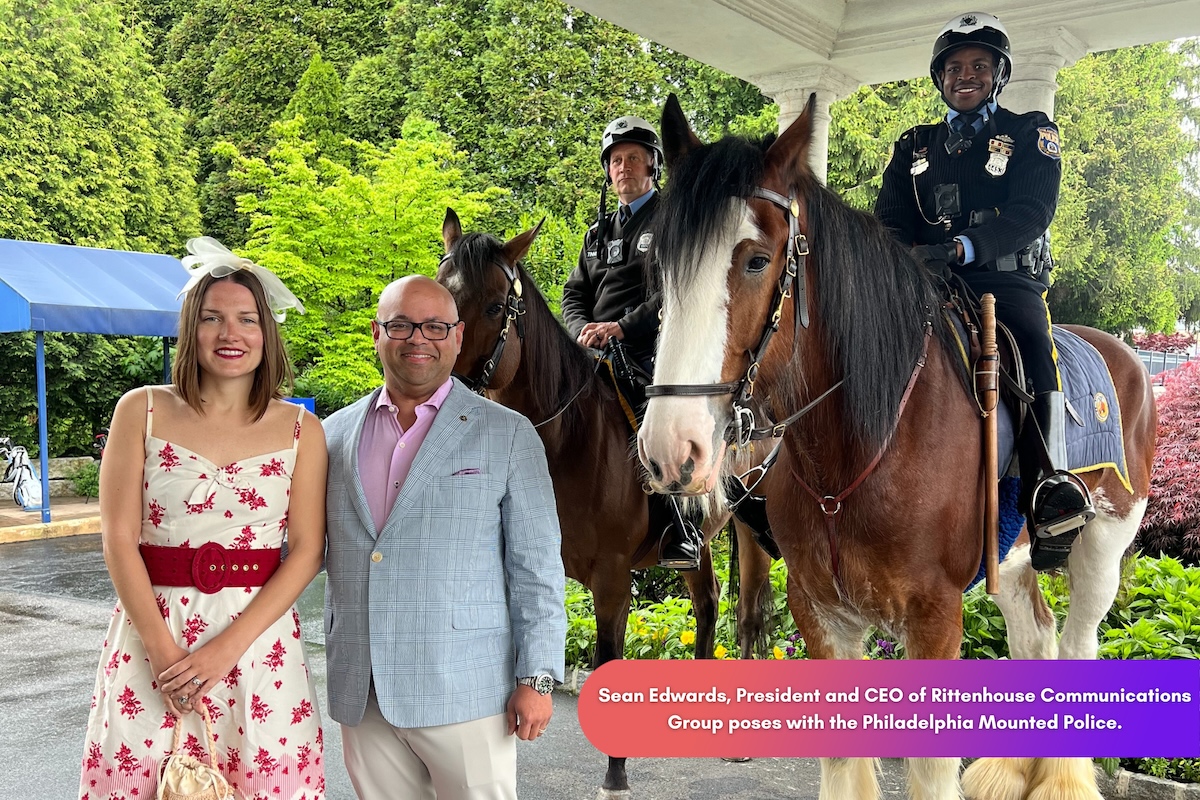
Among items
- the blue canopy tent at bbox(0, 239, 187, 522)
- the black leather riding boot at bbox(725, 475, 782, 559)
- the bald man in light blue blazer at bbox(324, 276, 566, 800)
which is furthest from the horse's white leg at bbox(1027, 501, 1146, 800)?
the blue canopy tent at bbox(0, 239, 187, 522)

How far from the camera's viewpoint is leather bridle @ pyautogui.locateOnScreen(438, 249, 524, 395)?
151 inches

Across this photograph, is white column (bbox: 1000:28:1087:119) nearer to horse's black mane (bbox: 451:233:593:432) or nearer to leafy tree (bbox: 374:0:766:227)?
horse's black mane (bbox: 451:233:593:432)

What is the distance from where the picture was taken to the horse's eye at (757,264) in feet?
7.81

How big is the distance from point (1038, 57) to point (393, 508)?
205 inches

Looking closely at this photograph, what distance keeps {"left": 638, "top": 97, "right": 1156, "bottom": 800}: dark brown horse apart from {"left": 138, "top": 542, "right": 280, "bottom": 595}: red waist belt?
108 cm

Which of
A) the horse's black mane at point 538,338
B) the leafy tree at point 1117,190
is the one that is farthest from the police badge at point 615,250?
the leafy tree at point 1117,190

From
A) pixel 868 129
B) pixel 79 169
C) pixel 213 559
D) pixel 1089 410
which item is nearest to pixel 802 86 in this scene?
pixel 1089 410

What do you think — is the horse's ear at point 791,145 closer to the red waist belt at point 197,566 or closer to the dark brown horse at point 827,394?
the dark brown horse at point 827,394

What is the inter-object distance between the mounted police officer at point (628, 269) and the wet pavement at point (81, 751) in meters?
1.03

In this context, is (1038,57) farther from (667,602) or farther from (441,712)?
(441,712)

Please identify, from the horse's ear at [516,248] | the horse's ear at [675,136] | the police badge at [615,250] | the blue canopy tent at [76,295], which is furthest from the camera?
the blue canopy tent at [76,295]

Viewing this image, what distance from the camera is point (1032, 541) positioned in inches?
128

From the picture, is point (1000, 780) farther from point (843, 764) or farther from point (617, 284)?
point (617, 284)

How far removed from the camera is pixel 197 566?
7.54ft
